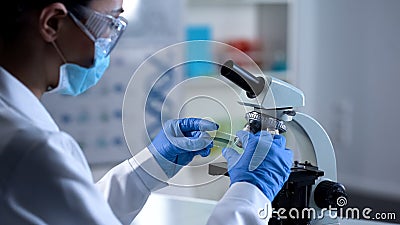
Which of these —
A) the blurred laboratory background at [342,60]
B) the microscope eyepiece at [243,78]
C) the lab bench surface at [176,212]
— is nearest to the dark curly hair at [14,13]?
the microscope eyepiece at [243,78]

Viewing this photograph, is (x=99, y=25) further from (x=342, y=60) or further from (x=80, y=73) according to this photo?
(x=342, y=60)

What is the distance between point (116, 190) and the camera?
1215mm

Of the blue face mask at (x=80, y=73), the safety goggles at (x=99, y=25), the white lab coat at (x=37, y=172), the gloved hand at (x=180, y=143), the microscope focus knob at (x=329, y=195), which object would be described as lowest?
the microscope focus knob at (x=329, y=195)

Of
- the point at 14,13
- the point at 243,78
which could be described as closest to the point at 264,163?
the point at 243,78

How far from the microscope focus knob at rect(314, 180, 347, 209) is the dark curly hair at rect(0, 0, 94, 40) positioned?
0.56 m

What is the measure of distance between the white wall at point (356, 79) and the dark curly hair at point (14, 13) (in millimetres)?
2721

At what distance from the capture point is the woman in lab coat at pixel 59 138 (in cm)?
80

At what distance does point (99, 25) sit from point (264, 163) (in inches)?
13.7

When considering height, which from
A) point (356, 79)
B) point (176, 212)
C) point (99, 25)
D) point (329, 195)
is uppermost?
point (99, 25)

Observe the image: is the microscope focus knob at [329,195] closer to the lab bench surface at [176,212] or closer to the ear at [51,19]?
the lab bench surface at [176,212]

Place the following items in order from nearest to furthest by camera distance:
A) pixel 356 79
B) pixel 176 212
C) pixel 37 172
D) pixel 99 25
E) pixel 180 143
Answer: pixel 37 172
pixel 99 25
pixel 180 143
pixel 176 212
pixel 356 79

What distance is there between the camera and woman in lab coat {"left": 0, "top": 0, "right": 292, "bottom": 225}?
803 millimetres

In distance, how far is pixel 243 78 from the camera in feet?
3.30

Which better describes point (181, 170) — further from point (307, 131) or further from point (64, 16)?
point (64, 16)
